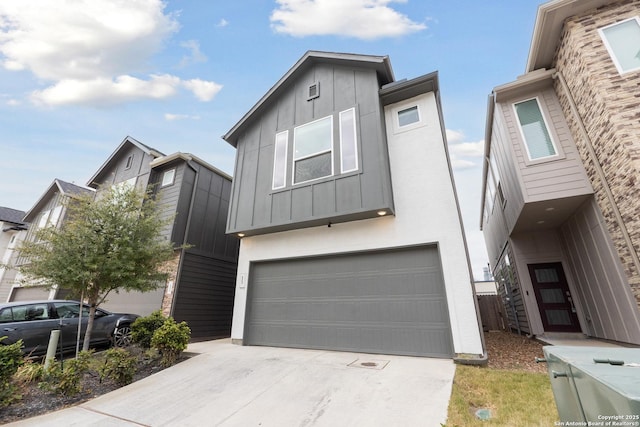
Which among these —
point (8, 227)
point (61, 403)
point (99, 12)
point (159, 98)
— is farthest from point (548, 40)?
point (8, 227)

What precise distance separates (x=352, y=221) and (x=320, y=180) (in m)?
1.45

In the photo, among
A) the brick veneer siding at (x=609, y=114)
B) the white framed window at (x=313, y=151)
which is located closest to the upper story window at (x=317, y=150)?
the white framed window at (x=313, y=151)

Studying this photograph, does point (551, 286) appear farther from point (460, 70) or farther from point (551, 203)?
point (460, 70)

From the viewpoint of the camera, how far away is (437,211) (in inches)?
248

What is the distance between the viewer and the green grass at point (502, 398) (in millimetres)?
3004

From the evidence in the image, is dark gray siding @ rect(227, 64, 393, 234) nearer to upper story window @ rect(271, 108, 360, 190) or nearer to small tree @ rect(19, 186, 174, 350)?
upper story window @ rect(271, 108, 360, 190)

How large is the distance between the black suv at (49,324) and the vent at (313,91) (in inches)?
345

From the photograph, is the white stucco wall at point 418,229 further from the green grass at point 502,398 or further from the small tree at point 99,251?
the small tree at point 99,251

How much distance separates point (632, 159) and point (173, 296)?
12129 millimetres

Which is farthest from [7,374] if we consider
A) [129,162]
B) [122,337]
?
[129,162]

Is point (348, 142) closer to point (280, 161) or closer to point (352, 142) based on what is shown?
point (352, 142)

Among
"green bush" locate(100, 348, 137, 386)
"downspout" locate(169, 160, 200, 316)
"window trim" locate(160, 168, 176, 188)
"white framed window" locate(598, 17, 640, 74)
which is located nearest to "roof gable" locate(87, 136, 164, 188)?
"window trim" locate(160, 168, 176, 188)

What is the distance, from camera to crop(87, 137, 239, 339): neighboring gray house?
9.27m

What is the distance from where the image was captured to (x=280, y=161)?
27.7ft
